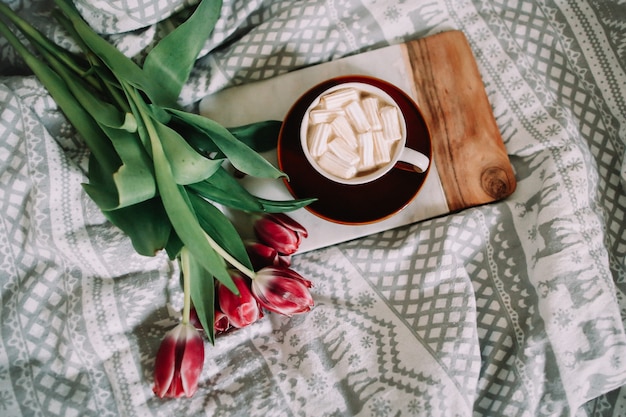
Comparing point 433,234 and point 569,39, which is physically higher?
point 569,39

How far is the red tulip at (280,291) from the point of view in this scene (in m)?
0.60

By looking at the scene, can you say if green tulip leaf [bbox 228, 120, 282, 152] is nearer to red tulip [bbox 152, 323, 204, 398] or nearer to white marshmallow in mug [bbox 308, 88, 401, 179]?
white marshmallow in mug [bbox 308, 88, 401, 179]

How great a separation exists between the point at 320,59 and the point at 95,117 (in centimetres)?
30

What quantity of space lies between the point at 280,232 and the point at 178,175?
160 mm

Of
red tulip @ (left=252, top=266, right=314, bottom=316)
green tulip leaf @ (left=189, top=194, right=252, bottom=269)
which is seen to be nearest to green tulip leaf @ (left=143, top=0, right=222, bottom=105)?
green tulip leaf @ (left=189, top=194, right=252, bottom=269)

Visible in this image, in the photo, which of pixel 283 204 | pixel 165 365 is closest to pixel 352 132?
pixel 283 204

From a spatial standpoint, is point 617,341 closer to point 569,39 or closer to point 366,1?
point 569,39

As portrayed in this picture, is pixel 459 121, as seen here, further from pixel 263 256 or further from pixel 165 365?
pixel 165 365

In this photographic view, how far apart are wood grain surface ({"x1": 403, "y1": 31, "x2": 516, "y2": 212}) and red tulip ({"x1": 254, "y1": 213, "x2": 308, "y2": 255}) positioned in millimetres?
202

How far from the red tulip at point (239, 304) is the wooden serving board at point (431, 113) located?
10cm

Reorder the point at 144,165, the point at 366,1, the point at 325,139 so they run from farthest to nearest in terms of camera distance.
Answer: the point at 366,1, the point at 325,139, the point at 144,165

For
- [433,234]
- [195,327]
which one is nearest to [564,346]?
[433,234]

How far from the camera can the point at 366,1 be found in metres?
0.72

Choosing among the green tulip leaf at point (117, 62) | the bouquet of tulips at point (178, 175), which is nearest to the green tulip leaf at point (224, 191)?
the bouquet of tulips at point (178, 175)
